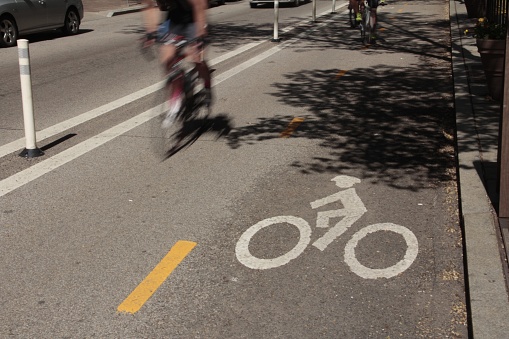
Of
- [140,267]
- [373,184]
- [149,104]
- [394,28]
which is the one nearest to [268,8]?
[394,28]

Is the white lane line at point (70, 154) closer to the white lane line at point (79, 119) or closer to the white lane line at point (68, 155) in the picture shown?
the white lane line at point (68, 155)

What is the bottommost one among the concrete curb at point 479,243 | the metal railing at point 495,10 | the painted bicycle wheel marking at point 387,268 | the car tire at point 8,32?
the painted bicycle wheel marking at point 387,268

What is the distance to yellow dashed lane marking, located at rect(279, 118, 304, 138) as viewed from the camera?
8.57m

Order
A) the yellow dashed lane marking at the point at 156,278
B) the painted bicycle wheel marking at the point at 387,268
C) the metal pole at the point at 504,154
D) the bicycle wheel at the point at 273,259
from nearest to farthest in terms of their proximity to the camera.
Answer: the yellow dashed lane marking at the point at 156,278 < the painted bicycle wheel marking at the point at 387,268 < the bicycle wheel at the point at 273,259 < the metal pole at the point at 504,154

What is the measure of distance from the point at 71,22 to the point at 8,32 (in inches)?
116

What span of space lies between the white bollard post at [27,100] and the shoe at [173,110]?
1.39 m

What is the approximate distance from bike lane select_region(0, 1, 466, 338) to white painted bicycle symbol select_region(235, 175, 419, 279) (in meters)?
0.04

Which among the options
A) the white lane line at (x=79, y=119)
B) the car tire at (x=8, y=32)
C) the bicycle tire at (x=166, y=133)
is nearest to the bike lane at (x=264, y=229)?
the bicycle tire at (x=166, y=133)

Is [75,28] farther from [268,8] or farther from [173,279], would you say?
[173,279]

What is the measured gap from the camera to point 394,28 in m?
20.5

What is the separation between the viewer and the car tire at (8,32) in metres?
17.0

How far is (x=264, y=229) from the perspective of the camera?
5.57 metres

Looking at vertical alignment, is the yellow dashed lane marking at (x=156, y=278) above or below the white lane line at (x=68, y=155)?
below

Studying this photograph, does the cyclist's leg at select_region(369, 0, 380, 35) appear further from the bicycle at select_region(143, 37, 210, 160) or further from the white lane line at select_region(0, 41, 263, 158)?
the bicycle at select_region(143, 37, 210, 160)
